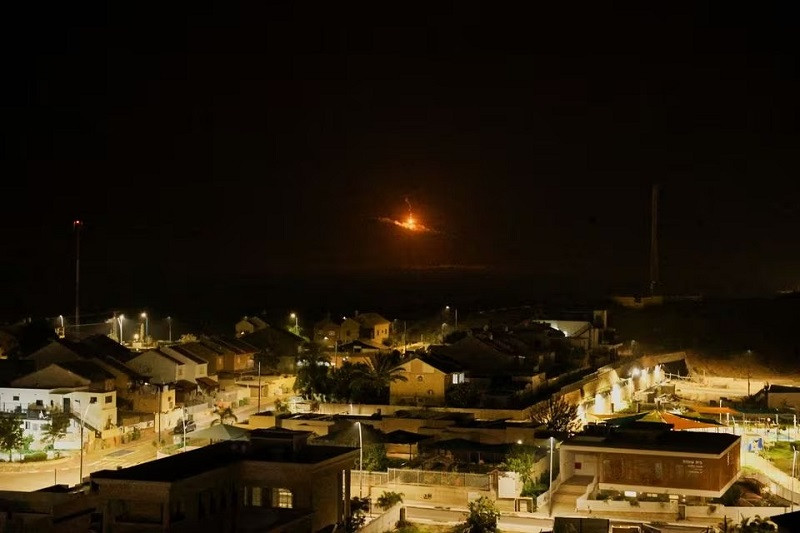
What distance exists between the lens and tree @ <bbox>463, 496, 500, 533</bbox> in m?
18.6

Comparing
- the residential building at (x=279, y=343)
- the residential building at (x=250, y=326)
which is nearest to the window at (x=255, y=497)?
the residential building at (x=279, y=343)

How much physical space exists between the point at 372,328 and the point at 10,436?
30.0m

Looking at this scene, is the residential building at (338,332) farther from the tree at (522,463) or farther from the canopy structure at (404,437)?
the tree at (522,463)

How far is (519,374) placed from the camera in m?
34.5

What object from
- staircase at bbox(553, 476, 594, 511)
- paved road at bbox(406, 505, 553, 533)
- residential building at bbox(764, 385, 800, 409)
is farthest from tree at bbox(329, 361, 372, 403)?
residential building at bbox(764, 385, 800, 409)

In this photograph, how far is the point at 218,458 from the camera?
54.6 feet

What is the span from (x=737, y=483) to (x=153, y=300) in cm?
8380

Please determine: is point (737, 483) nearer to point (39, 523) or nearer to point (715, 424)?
point (715, 424)

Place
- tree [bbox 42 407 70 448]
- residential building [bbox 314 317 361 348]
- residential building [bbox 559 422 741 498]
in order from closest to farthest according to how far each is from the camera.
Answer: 1. residential building [bbox 559 422 741 498]
2. tree [bbox 42 407 70 448]
3. residential building [bbox 314 317 361 348]

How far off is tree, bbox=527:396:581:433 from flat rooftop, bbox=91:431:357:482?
412 inches

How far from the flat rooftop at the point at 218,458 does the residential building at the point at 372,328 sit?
3554 cm

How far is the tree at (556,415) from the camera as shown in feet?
89.3

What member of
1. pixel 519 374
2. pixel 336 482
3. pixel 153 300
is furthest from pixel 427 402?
pixel 153 300

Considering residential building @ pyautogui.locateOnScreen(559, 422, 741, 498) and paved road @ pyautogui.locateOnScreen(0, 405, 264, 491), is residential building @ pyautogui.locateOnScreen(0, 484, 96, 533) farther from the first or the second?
residential building @ pyautogui.locateOnScreen(559, 422, 741, 498)
